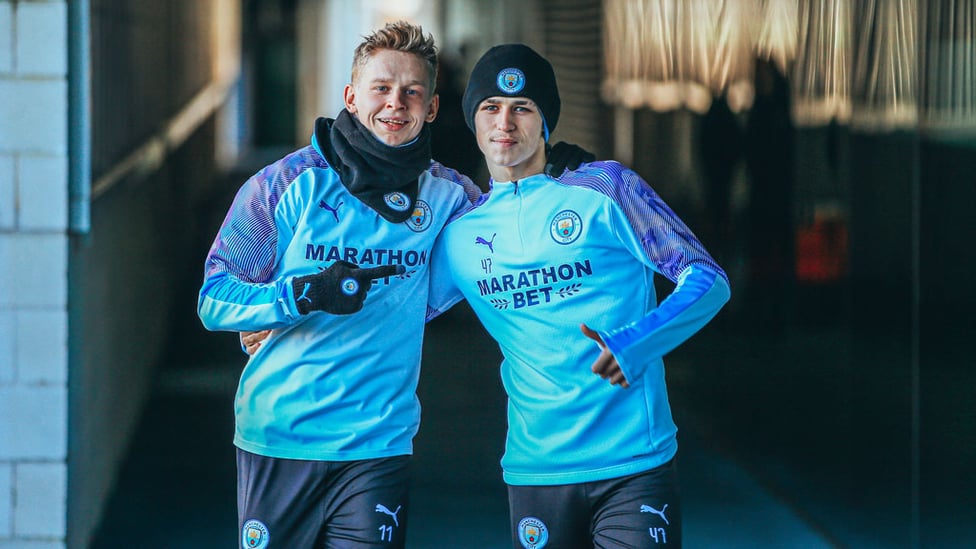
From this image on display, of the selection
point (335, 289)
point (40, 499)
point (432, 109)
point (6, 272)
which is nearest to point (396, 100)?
point (432, 109)

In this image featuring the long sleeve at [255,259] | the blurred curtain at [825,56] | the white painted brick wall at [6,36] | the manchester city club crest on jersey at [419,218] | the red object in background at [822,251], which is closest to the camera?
the long sleeve at [255,259]

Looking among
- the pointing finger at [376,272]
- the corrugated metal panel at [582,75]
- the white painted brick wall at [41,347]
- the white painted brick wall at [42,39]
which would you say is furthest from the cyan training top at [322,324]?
the corrugated metal panel at [582,75]

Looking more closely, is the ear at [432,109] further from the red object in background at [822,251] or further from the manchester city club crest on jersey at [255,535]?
the red object in background at [822,251]

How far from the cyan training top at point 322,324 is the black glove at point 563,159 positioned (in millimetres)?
351

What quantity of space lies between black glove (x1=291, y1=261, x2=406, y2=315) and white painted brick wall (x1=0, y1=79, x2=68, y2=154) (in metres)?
2.03

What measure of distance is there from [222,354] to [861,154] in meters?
5.62

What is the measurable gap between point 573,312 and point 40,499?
2.47 m

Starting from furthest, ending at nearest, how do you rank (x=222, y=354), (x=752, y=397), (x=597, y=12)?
(x=597, y=12) → (x=222, y=354) → (x=752, y=397)

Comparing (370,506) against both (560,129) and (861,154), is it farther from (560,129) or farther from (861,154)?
(560,129)

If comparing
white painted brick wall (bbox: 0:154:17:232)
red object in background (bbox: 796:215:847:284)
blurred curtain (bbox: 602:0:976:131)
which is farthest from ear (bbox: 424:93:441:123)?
red object in background (bbox: 796:215:847:284)

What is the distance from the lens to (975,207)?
4133mm

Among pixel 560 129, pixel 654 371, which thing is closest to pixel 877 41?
pixel 654 371

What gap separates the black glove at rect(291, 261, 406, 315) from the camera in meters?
3.10

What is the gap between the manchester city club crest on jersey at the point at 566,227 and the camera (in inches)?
129
